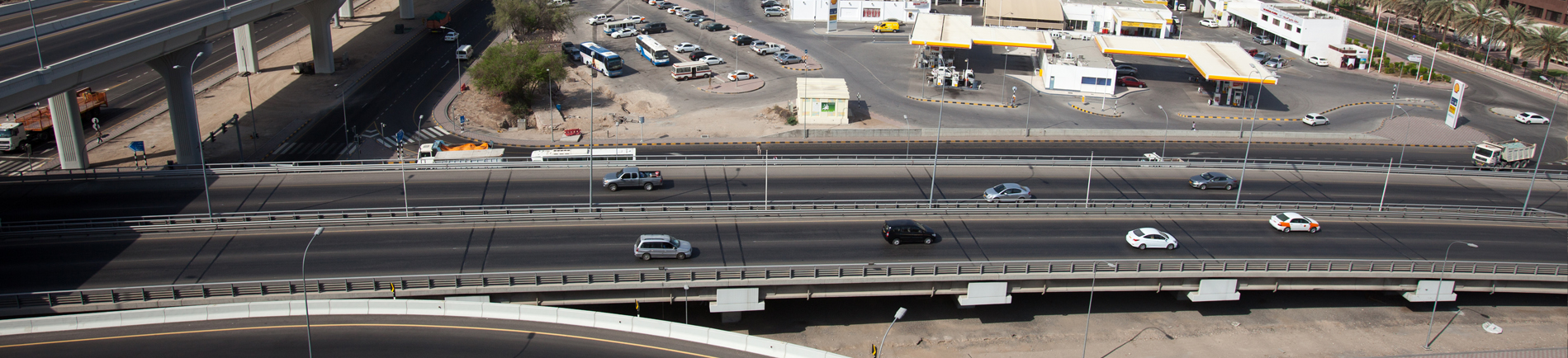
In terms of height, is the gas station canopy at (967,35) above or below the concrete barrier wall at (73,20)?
below

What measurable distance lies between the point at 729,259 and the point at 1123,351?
18.0 meters

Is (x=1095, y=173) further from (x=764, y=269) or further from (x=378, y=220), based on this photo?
(x=378, y=220)

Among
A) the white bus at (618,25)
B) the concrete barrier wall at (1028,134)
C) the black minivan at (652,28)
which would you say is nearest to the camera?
the concrete barrier wall at (1028,134)

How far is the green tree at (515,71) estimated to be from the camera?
7544 centimetres

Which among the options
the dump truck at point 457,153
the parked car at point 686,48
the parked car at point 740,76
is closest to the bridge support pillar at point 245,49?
the dump truck at point 457,153

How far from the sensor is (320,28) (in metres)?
81.4

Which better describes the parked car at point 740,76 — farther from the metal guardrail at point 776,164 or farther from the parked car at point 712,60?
the metal guardrail at point 776,164

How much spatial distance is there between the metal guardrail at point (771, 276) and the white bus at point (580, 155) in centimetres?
1895

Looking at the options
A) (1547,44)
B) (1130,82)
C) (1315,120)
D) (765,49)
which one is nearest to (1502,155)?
(1315,120)

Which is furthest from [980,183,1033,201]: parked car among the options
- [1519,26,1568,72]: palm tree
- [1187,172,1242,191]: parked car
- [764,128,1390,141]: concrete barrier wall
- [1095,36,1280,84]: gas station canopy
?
[1519,26,1568,72]: palm tree

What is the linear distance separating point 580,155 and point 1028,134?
109 feet

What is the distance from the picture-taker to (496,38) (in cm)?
9881

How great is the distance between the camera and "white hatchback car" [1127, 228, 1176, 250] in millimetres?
43250

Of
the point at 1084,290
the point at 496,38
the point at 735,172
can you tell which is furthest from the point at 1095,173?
the point at 496,38
